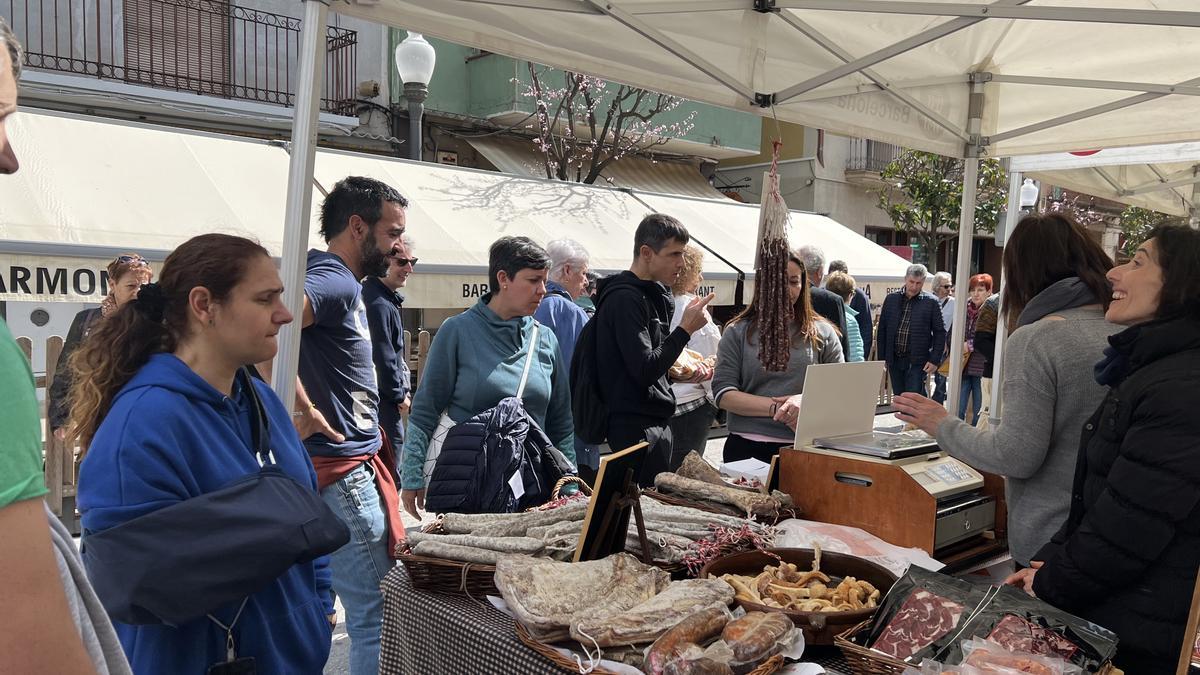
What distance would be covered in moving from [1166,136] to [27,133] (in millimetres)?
9093

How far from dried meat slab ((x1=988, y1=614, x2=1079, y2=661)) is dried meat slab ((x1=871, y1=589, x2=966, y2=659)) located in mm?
82

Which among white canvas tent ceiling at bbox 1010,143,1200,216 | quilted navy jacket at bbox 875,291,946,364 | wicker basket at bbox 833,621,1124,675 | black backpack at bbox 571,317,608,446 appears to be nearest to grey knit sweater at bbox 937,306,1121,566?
wicker basket at bbox 833,621,1124,675

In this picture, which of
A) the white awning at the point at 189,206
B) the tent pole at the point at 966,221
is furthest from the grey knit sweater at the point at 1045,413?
the white awning at the point at 189,206

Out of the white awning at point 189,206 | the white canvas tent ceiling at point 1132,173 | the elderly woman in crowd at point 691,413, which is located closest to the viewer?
the elderly woman in crowd at point 691,413

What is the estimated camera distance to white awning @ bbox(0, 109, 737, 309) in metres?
6.39

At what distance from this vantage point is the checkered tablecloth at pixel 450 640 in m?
1.70

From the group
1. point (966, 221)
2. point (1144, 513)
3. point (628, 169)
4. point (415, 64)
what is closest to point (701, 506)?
point (1144, 513)

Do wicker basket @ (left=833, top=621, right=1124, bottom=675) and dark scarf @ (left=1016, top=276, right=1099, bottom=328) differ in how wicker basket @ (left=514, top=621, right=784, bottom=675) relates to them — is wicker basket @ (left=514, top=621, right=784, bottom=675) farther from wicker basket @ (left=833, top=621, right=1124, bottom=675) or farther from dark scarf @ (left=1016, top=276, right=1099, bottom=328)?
dark scarf @ (left=1016, top=276, right=1099, bottom=328)

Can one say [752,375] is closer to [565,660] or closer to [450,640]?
[450,640]

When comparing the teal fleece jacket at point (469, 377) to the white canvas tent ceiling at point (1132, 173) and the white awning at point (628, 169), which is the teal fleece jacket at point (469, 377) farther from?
the white awning at point (628, 169)

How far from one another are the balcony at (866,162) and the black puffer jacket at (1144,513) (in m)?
19.9

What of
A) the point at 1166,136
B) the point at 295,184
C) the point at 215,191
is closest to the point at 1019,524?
the point at 295,184

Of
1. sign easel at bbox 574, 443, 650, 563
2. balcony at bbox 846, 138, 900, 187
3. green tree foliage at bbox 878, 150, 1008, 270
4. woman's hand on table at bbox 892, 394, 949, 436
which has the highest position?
balcony at bbox 846, 138, 900, 187

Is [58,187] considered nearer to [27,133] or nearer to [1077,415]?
[27,133]
